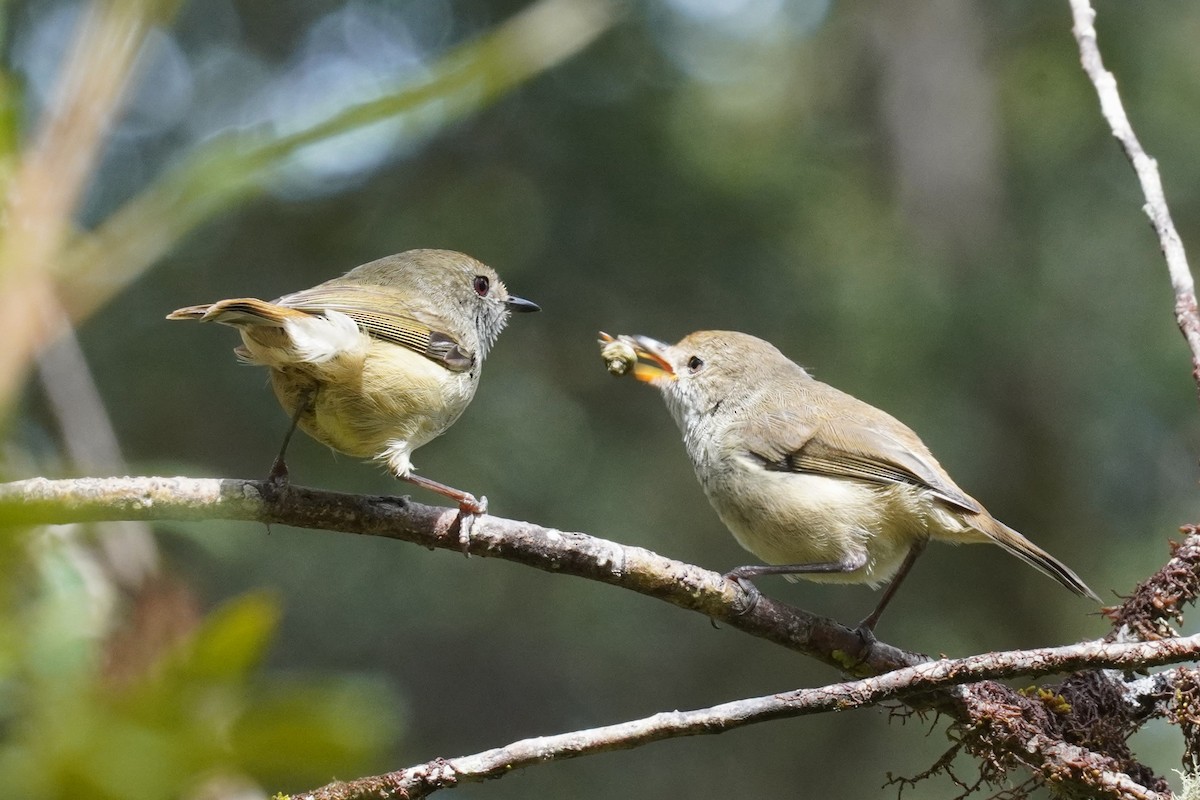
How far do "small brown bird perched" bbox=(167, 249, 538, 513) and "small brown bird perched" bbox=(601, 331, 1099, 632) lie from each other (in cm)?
107

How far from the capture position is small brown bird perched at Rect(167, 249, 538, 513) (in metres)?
3.51

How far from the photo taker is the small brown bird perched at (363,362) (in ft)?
11.5

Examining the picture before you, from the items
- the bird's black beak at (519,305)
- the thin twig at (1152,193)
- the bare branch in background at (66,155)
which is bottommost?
the bare branch in background at (66,155)

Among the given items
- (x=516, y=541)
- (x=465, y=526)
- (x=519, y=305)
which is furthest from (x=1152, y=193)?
(x=519, y=305)

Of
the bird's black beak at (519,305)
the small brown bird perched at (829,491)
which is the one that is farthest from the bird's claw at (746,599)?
the bird's black beak at (519,305)

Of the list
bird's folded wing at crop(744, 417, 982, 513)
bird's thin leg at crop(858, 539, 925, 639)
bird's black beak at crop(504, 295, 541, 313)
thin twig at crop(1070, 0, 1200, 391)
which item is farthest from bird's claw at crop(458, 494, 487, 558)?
bird's black beak at crop(504, 295, 541, 313)

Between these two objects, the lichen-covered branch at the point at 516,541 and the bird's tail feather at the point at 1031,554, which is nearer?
the lichen-covered branch at the point at 516,541

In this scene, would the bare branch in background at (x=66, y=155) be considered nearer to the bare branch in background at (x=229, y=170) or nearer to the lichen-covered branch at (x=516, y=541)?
the bare branch in background at (x=229, y=170)

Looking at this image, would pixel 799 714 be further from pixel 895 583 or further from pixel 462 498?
pixel 895 583

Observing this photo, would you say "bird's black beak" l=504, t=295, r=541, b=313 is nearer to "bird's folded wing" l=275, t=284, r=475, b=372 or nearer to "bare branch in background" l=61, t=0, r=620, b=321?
"bird's folded wing" l=275, t=284, r=475, b=372

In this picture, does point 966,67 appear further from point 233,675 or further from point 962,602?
point 233,675

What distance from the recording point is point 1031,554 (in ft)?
12.4

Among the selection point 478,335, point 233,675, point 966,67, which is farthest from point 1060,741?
point 966,67

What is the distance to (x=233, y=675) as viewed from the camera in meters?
0.85
